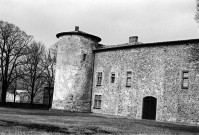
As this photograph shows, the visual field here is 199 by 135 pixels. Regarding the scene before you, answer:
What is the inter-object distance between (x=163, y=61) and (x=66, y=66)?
33.3ft

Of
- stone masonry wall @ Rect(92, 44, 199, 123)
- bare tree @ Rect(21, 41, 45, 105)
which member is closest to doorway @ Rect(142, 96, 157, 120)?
stone masonry wall @ Rect(92, 44, 199, 123)

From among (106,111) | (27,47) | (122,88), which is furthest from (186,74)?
(27,47)

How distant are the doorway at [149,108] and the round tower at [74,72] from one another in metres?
6.58

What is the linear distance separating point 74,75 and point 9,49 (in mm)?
11885

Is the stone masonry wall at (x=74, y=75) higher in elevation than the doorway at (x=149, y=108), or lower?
higher

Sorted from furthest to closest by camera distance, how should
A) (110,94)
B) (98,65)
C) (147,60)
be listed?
(98,65), (110,94), (147,60)

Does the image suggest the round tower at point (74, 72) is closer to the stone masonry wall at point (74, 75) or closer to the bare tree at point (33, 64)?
the stone masonry wall at point (74, 75)

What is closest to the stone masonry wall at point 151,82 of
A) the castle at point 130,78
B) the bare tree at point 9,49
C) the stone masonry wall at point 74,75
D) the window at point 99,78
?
the castle at point 130,78

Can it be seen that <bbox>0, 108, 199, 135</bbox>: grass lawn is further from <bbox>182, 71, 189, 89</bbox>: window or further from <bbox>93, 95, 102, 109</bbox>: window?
<bbox>93, 95, 102, 109</bbox>: window

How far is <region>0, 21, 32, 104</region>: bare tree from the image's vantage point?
35.5 meters

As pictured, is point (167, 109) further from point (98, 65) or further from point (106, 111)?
point (98, 65)

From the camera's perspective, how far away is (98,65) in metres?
29.6

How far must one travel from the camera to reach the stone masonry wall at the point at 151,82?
22.4m

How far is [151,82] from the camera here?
80.7 ft
